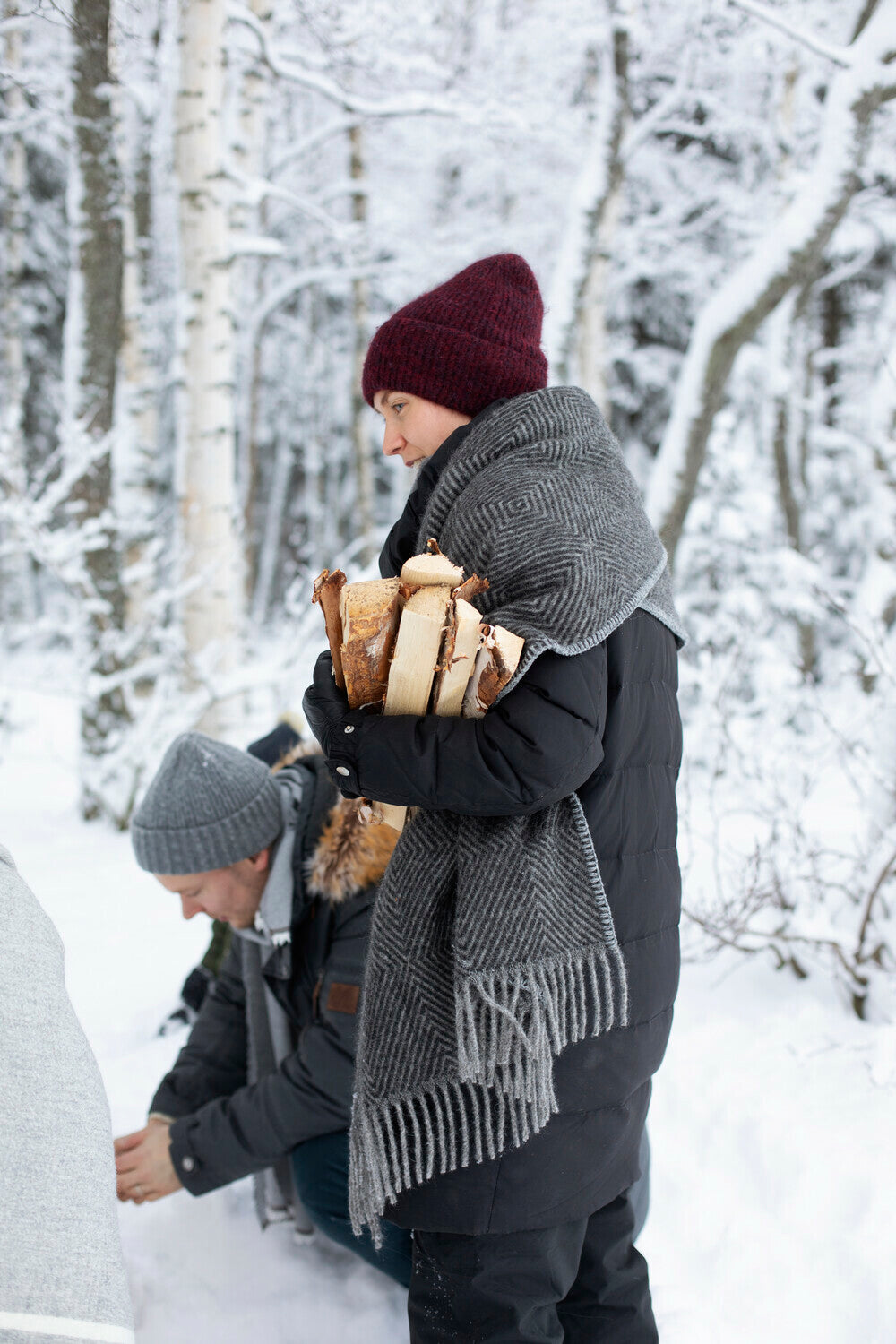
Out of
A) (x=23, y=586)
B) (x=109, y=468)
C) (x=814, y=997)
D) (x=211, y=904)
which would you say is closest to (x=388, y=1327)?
(x=211, y=904)

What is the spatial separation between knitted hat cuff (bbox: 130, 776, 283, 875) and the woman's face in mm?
807

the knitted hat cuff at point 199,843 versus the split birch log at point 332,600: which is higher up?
the split birch log at point 332,600

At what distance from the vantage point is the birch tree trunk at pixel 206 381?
4.45m

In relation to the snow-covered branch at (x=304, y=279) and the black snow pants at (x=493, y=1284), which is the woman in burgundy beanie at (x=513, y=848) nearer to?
the black snow pants at (x=493, y=1284)

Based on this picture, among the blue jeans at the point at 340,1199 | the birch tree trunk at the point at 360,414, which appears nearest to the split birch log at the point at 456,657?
the blue jeans at the point at 340,1199

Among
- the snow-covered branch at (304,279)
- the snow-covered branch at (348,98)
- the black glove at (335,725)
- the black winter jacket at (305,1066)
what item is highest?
the snow-covered branch at (348,98)

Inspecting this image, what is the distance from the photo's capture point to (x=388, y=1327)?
5.80 feet

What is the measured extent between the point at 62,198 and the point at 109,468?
9165 mm

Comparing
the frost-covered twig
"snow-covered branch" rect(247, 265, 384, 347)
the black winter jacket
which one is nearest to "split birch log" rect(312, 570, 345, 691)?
the black winter jacket

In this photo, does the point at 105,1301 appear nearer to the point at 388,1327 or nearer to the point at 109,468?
the point at 388,1327

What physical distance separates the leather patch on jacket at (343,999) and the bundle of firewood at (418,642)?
790 mm

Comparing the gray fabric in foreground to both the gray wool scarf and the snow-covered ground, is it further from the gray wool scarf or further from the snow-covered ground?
the snow-covered ground

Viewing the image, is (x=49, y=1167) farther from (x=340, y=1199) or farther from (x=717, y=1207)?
(x=717, y=1207)

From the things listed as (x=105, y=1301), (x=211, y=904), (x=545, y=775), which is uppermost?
(x=545, y=775)
